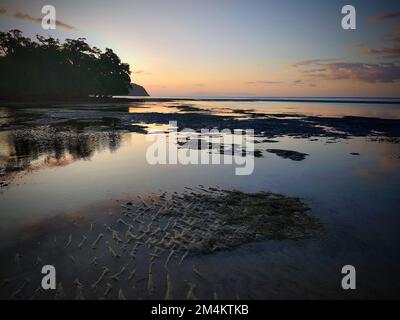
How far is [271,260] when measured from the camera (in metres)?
6.49

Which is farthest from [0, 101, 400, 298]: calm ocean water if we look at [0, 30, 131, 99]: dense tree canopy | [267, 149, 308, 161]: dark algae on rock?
[0, 30, 131, 99]: dense tree canopy

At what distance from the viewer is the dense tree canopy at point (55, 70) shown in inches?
3182

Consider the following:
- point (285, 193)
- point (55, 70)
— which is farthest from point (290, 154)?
point (55, 70)

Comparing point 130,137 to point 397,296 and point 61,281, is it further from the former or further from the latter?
point 397,296

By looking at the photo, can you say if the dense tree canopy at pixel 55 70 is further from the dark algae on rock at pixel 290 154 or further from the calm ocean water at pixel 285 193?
the dark algae on rock at pixel 290 154

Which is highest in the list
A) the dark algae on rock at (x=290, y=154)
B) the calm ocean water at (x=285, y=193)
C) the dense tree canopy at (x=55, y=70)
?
the dense tree canopy at (x=55, y=70)

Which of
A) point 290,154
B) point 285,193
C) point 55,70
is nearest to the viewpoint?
point 285,193

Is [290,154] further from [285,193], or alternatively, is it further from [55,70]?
[55,70]

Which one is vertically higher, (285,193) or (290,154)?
(290,154)

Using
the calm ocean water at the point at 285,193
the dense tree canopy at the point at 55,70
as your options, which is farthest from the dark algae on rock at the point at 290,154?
the dense tree canopy at the point at 55,70

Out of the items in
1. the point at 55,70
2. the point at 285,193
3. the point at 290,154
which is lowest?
the point at 285,193

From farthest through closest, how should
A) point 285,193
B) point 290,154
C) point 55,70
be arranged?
point 55,70 → point 290,154 → point 285,193

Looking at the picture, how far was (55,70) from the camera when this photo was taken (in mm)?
88625
